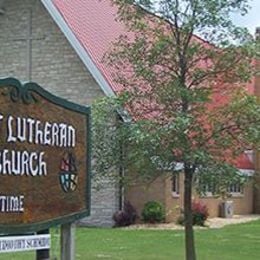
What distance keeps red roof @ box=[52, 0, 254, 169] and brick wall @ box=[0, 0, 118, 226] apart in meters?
0.65

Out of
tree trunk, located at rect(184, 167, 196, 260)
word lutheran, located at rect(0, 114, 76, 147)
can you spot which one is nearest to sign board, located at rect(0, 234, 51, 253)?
word lutheran, located at rect(0, 114, 76, 147)

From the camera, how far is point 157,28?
42.0 ft

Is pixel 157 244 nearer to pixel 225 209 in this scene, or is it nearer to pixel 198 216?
pixel 198 216

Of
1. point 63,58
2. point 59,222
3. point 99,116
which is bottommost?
point 59,222

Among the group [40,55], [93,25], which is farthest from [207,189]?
[93,25]

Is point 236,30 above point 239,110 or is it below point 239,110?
above

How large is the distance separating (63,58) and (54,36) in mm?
939

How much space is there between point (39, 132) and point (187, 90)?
5.41 m

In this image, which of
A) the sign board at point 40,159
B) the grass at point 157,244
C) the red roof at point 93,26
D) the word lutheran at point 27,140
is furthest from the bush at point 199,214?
the word lutheran at point 27,140

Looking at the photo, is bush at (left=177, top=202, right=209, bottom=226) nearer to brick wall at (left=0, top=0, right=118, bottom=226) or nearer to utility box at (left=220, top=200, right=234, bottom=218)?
brick wall at (left=0, top=0, right=118, bottom=226)

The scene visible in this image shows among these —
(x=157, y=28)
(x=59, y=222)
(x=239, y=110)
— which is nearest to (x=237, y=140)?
(x=239, y=110)

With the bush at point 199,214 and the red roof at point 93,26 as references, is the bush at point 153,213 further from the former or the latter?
the red roof at point 93,26

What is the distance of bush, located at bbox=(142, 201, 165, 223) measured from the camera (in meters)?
27.1

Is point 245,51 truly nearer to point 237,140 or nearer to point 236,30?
point 236,30
